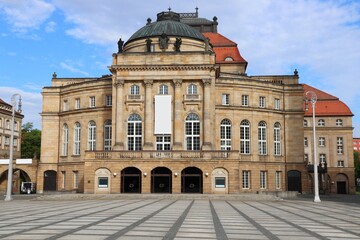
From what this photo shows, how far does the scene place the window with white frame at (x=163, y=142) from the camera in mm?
57750

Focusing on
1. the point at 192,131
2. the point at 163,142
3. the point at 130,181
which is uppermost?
the point at 192,131

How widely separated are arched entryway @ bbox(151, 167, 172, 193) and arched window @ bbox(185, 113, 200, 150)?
185 inches

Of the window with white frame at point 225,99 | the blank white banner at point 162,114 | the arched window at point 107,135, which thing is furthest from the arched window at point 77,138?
the window with white frame at point 225,99

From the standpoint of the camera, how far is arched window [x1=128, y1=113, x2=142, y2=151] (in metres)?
58.6

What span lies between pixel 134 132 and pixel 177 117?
19.6ft

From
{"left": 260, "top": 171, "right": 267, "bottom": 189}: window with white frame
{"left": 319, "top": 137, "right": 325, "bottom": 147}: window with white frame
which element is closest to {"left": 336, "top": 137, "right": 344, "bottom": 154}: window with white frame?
{"left": 319, "top": 137, "right": 325, "bottom": 147}: window with white frame

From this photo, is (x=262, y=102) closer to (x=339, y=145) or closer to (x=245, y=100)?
(x=245, y=100)

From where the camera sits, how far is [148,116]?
Answer: 58.1m

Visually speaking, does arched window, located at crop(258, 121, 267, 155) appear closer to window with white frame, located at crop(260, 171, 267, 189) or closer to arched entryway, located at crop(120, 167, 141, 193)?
window with white frame, located at crop(260, 171, 267, 189)

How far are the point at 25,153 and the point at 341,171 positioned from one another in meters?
69.5

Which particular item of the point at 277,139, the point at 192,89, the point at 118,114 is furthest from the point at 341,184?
the point at 118,114

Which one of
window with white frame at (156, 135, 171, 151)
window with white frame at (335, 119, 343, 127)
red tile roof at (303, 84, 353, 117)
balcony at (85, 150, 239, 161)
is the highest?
red tile roof at (303, 84, 353, 117)

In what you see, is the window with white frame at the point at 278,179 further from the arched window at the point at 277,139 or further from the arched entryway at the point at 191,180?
the arched entryway at the point at 191,180

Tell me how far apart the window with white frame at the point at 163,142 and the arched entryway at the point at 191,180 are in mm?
4517
